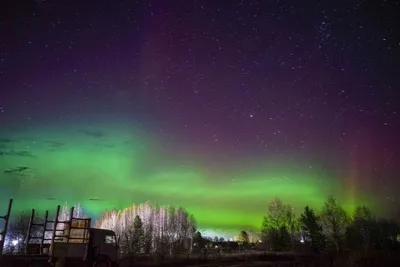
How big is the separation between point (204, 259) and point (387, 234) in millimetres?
47838

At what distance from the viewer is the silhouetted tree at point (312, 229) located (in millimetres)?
67125

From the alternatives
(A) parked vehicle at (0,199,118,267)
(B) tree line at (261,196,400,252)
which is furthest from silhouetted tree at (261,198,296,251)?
(A) parked vehicle at (0,199,118,267)

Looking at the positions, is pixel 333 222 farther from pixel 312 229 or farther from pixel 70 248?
pixel 70 248

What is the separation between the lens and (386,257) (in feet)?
92.9

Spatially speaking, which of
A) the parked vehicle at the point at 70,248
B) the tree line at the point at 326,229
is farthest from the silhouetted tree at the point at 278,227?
the parked vehicle at the point at 70,248

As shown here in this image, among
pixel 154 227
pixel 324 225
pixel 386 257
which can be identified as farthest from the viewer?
pixel 154 227

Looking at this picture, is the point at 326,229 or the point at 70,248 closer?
the point at 70,248

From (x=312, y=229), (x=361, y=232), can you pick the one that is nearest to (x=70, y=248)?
(x=312, y=229)

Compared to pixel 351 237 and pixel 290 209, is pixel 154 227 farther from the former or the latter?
pixel 351 237

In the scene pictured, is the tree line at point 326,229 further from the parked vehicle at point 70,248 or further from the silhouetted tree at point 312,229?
the parked vehicle at point 70,248

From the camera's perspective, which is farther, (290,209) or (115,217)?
(115,217)

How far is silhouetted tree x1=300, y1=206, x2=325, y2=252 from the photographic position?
67125mm

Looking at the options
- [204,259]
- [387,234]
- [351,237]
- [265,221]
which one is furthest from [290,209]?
[204,259]

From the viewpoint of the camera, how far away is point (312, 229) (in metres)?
68.4
